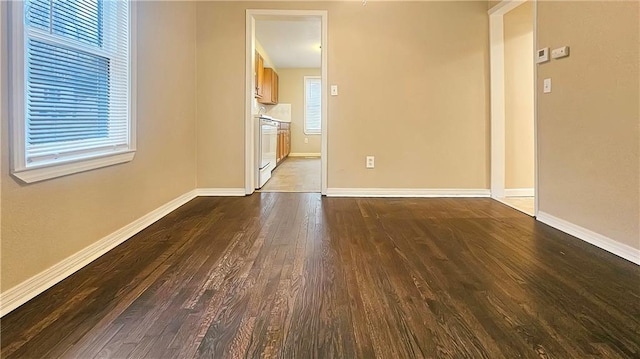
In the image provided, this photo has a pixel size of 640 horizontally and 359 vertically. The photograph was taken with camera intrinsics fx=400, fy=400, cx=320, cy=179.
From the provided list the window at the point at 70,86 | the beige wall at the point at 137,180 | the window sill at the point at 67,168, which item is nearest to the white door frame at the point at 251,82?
the beige wall at the point at 137,180

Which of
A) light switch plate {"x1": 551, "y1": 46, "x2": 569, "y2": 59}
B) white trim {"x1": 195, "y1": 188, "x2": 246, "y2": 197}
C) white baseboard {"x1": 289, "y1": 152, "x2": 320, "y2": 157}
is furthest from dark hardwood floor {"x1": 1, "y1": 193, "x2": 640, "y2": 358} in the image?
white baseboard {"x1": 289, "y1": 152, "x2": 320, "y2": 157}

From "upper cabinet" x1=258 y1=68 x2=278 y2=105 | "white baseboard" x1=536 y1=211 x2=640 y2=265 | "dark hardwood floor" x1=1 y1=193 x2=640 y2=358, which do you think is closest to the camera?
"dark hardwood floor" x1=1 y1=193 x2=640 y2=358

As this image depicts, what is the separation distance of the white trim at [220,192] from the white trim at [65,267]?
124cm

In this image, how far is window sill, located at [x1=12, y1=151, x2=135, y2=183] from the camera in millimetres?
1620

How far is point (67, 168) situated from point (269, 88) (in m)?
6.73

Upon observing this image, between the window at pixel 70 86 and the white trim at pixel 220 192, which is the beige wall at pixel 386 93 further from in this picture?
the window at pixel 70 86

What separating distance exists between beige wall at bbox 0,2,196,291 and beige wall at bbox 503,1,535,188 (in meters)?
3.28

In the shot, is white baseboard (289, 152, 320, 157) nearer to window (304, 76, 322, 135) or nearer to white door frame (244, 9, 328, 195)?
window (304, 76, 322, 135)

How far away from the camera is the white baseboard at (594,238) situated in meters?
2.18

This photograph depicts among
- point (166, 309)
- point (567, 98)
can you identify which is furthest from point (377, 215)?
point (166, 309)

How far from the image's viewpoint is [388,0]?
13.7 ft

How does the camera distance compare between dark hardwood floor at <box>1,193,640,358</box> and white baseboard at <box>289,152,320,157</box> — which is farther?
white baseboard at <box>289,152,320,157</box>

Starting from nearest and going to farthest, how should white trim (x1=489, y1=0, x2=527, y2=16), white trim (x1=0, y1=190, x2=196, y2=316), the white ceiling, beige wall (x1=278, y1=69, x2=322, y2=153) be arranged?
white trim (x1=0, y1=190, x2=196, y2=316) < white trim (x1=489, y1=0, x2=527, y2=16) < the white ceiling < beige wall (x1=278, y1=69, x2=322, y2=153)

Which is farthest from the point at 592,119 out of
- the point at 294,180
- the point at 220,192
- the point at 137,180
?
the point at 294,180
